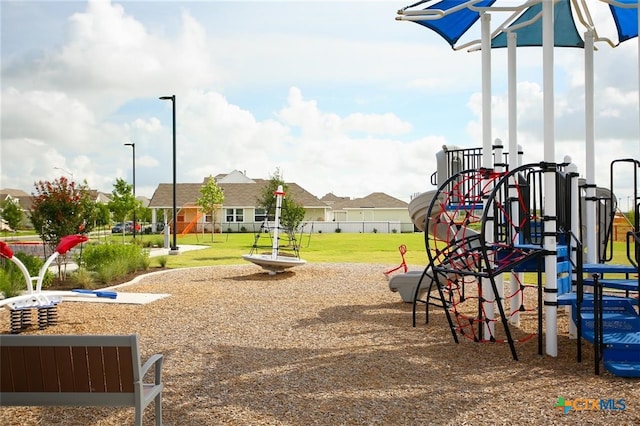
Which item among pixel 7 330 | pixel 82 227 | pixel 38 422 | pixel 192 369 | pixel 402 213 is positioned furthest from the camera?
pixel 402 213

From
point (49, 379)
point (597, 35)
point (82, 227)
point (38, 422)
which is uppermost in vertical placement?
point (597, 35)

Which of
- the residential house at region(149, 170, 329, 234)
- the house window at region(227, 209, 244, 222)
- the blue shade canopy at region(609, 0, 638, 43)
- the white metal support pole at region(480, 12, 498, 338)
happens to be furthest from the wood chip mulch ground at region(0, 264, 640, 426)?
the house window at region(227, 209, 244, 222)

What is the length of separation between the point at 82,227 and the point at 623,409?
14.2m

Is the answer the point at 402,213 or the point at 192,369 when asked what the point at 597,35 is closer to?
the point at 192,369

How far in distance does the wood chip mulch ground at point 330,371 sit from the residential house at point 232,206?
41997 millimetres

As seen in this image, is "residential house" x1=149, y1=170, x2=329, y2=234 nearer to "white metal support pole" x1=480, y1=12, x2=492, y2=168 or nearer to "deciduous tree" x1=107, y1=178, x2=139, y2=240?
"deciduous tree" x1=107, y1=178, x2=139, y2=240

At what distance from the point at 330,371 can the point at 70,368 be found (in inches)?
117

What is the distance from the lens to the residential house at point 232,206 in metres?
53.9

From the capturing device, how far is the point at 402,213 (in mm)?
66875

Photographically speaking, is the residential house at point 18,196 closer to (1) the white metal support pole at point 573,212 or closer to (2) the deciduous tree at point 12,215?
(2) the deciduous tree at point 12,215

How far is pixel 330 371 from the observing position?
6.80 m

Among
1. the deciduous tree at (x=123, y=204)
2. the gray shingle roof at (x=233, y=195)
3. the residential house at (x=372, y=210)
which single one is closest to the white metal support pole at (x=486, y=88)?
the deciduous tree at (x=123, y=204)

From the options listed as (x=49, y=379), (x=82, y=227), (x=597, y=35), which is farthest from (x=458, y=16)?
(x=82, y=227)

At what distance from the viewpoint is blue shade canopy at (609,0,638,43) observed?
10922mm
